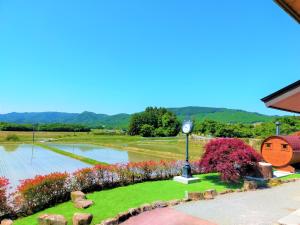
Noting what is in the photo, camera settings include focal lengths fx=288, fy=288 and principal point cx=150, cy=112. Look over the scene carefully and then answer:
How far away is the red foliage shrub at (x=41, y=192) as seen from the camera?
812 cm

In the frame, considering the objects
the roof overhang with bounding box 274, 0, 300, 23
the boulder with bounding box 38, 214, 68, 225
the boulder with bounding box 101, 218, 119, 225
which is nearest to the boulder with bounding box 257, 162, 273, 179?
the boulder with bounding box 101, 218, 119, 225

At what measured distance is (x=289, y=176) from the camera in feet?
46.3

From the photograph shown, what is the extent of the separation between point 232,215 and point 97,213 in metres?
3.58

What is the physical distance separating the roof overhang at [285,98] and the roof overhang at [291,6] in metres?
1.19

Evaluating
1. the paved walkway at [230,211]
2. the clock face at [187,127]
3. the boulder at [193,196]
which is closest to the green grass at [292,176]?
the paved walkway at [230,211]

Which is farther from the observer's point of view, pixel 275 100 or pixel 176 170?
pixel 176 170

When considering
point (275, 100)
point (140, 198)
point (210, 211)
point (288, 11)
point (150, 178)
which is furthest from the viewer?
point (150, 178)

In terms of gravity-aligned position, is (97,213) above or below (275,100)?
below

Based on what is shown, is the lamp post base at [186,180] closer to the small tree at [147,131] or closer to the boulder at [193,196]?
the boulder at [193,196]

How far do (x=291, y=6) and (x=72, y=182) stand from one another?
9.14m

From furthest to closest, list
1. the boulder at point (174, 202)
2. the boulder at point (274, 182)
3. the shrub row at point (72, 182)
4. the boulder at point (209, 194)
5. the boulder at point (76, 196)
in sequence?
the boulder at point (274, 182) → the boulder at point (209, 194) → the boulder at point (76, 196) → the boulder at point (174, 202) → the shrub row at point (72, 182)

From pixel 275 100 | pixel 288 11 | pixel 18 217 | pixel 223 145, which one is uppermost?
pixel 288 11

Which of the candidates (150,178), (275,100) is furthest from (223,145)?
(275,100)

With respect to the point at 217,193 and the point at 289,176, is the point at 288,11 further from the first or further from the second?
the point at 289,176
